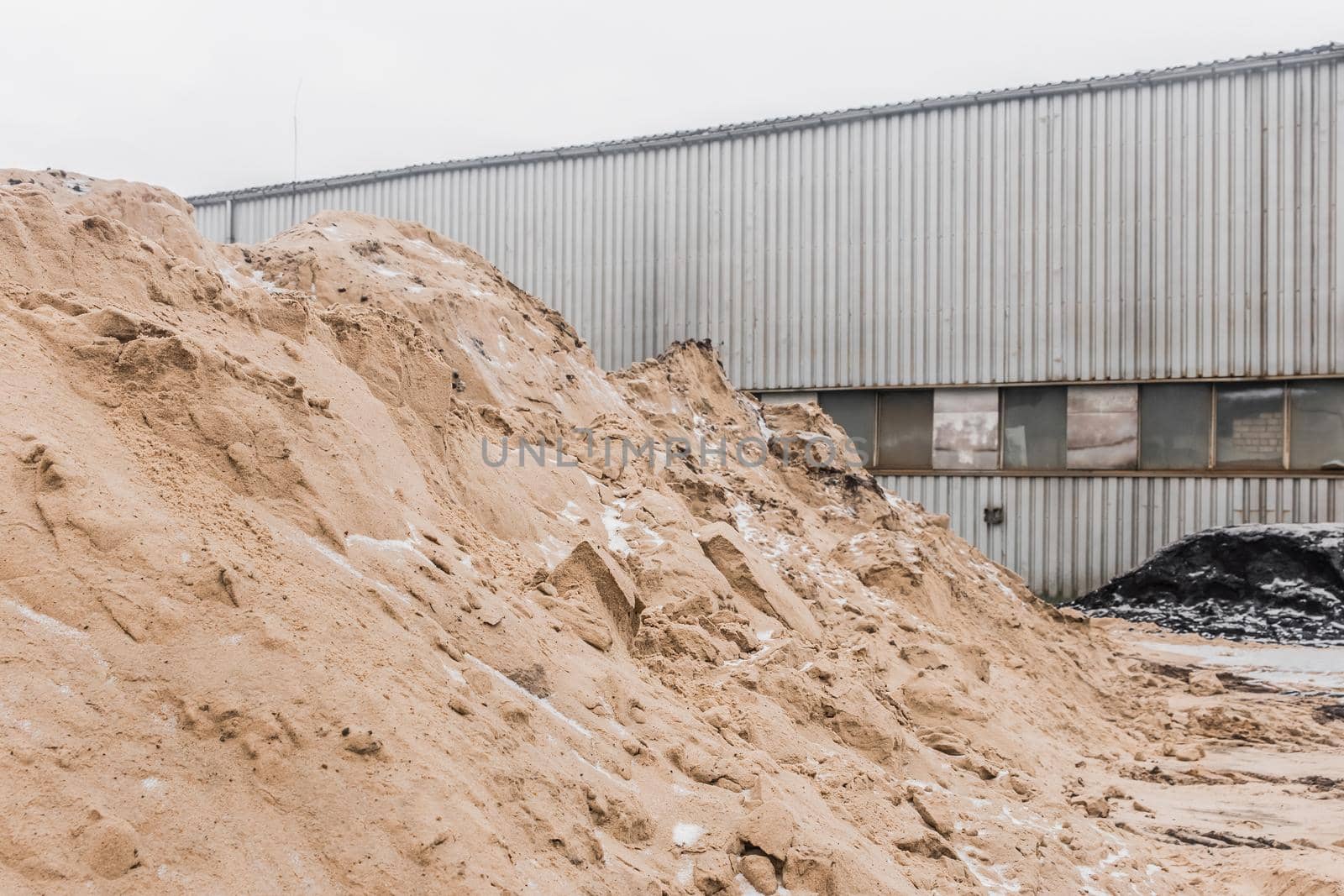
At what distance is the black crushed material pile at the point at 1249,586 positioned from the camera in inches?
559

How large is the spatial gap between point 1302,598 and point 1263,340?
150 inches

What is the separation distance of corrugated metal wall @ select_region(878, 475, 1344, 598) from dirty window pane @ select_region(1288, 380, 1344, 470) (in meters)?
0.28

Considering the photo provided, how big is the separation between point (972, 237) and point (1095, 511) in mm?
4789

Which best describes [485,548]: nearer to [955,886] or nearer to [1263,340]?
[955,886]

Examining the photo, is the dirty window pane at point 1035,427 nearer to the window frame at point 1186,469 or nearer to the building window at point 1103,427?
the window frame at point 1186,469

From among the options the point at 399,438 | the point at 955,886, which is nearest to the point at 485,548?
the point at 399,438

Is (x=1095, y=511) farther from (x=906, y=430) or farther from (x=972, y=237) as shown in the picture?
(x=972, y=237)

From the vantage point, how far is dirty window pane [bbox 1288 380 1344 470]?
15250 mm

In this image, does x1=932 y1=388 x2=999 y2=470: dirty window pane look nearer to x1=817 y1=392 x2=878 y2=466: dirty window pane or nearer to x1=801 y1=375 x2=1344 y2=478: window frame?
x1=801 y1=375 x2=1344 y2=478: window frame

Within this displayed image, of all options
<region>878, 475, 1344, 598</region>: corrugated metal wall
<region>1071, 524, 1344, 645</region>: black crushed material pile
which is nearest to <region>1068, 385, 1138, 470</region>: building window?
<region>878, 475, 1344, 598</region>: corrugated metal wall

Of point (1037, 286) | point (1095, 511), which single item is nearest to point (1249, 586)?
point (1095, 511)

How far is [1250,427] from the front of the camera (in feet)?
51.3

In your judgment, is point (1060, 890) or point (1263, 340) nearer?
point (1060, 890)

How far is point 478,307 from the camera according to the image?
32.8ft
